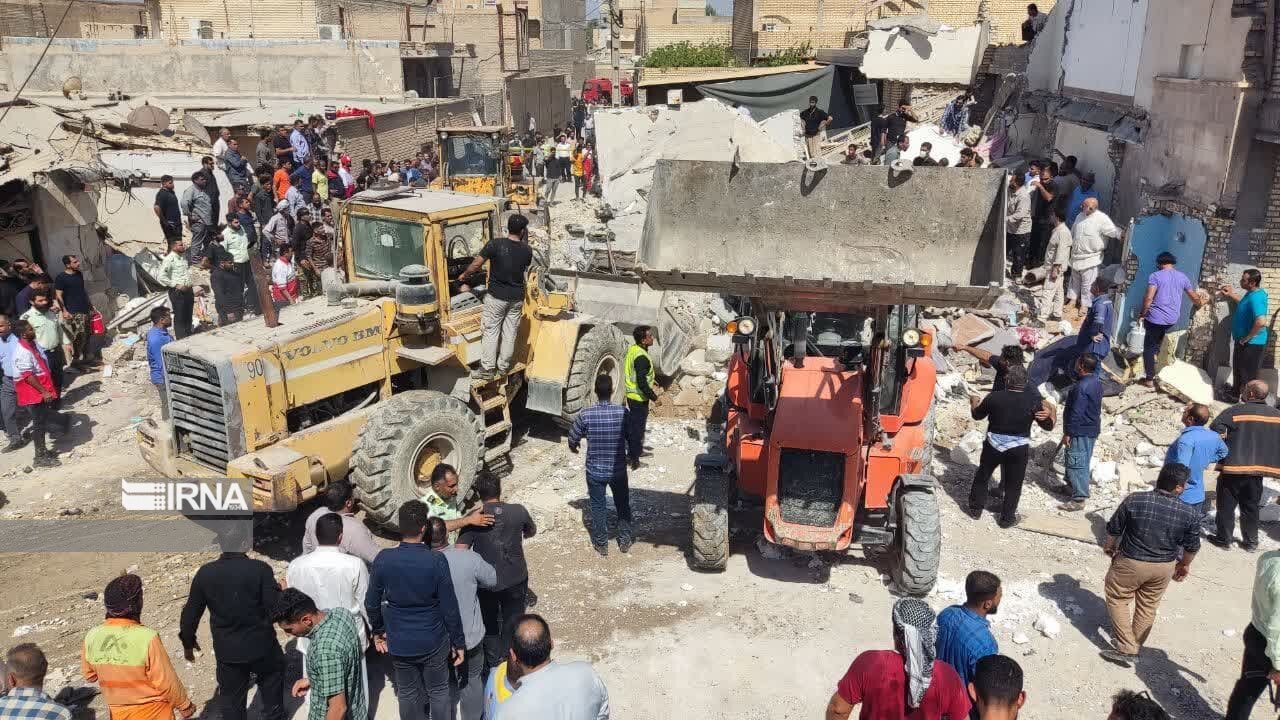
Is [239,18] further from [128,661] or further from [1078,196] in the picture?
[128,661]

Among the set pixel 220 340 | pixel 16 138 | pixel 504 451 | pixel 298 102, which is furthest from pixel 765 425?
pixel 298 102

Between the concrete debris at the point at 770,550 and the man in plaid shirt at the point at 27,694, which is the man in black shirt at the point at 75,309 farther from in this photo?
the concrete debris at the point at 770,550

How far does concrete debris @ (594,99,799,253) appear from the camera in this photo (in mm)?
18672

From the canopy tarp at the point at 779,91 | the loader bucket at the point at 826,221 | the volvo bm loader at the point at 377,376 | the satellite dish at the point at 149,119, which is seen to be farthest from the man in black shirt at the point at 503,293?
the canopy tarp at the point at 779,91

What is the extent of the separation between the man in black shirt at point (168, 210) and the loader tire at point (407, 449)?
25.6 feet

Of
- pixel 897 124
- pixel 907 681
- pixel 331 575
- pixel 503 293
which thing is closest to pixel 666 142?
pixel 897 124

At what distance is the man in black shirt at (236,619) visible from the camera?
15.8ft

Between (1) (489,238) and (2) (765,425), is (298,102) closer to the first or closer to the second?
(1) (489,238)

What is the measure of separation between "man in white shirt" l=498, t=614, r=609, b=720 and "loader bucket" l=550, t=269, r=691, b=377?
691 cm

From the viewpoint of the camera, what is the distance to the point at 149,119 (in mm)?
17406

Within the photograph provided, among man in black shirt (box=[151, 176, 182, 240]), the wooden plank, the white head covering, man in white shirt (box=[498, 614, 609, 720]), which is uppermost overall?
man in black shirt (box=[151, 176, 182, 240])

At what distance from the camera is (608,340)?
962 centimetres

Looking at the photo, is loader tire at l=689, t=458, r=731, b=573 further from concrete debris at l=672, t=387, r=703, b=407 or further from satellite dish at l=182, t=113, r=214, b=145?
satellite dish at l=182, t=113, r=214, b=145

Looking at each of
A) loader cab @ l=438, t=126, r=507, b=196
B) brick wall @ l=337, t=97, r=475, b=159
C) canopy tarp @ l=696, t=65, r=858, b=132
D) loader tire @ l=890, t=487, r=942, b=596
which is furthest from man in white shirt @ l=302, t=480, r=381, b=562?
canopy tarp @ l=696, t=65, r=858, b=132
